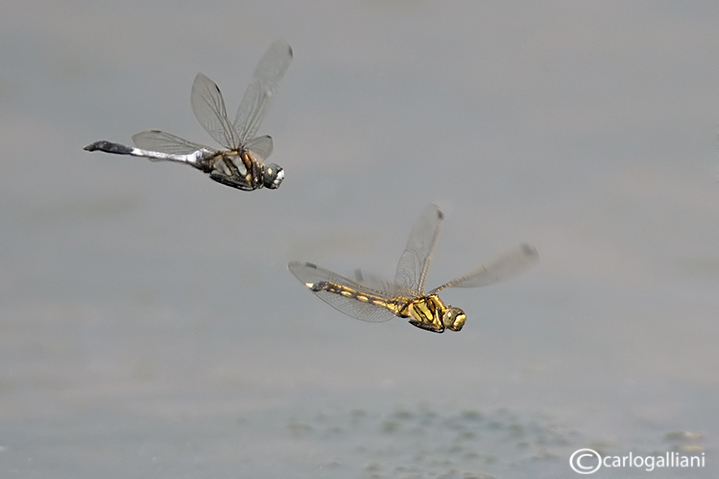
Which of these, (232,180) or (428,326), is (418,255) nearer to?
(428,326)

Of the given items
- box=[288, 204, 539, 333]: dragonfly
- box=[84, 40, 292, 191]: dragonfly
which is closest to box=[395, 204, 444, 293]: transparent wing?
box=[288, 204, 539, 333]: dragonfly

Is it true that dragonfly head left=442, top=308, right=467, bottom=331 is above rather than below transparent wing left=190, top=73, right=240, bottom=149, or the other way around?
below

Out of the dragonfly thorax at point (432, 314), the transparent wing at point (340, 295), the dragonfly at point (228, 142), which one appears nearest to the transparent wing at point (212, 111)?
the dragonfly at point (228, 142)

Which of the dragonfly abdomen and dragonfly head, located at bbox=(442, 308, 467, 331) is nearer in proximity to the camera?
the dragonfly abdomen

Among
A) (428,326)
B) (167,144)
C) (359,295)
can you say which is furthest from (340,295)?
(167,144)

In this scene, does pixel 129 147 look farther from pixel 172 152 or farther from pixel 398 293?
pixel 398 293

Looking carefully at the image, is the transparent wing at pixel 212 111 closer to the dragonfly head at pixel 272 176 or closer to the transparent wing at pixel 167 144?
the transparent wing at pixel 167 144

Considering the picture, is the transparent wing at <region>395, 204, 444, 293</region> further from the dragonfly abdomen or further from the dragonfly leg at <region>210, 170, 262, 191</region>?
the dragonfly leg at <region>210, 170, 262, 191</region>
